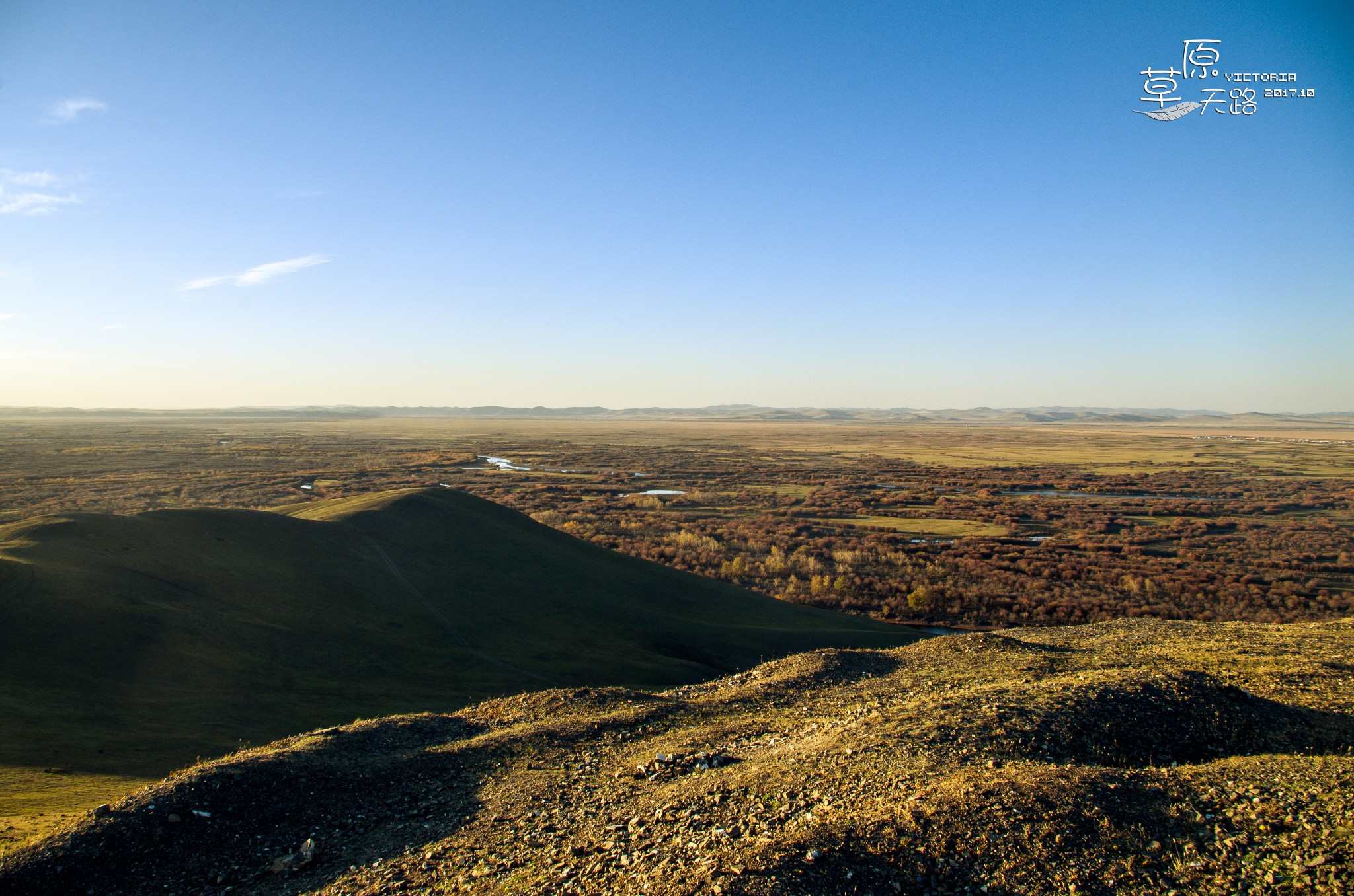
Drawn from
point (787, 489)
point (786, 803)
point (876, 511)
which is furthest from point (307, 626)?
point (787, 489)

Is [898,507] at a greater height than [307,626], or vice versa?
[307,626]

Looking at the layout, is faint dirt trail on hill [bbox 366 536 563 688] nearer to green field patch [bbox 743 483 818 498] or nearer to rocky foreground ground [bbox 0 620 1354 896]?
rocky foreground ground [bbox 0 620 1354 896]

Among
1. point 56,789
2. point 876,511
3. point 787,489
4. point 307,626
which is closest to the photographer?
point 56,789

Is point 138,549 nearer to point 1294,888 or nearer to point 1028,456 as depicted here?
point 1294,888

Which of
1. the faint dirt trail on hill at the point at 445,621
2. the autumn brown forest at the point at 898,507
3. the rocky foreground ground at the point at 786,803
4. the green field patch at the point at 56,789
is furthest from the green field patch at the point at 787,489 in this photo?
the green field patch at the point at 56,789

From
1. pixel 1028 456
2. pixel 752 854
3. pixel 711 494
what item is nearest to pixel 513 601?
pixel 752 854

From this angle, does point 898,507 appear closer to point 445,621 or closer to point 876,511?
point 876,511

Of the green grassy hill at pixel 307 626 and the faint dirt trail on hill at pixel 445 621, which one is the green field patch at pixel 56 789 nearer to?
the green grassy hill at pixel 307 626
